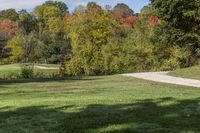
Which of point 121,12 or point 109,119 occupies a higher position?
point 121,12

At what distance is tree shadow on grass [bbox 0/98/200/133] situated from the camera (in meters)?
9.49

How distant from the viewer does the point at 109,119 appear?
35.0ft

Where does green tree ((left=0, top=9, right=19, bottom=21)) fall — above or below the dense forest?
above

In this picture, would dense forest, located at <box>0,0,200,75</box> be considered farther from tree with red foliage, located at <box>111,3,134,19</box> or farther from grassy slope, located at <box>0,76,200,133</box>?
grassy slope, located at <box>0,76,200,133</box>

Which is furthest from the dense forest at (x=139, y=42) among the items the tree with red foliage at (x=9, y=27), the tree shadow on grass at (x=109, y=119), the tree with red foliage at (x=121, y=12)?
the tree with red foliage at (x=9, y=27)

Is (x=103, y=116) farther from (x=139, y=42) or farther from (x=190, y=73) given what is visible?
(x=139, y=42)

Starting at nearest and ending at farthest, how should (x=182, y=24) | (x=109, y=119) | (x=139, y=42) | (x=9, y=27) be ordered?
1. (x=109, y=119)
2. (x=182, y=24)
3. (x=139, y=42)
4. (x=9, y=27)

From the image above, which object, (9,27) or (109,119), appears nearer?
(109,119)

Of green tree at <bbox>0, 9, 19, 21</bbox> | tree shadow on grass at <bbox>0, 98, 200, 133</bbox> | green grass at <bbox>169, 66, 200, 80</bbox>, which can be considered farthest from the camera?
green tree at <bbox>0, 9, 19, 21</bbox>

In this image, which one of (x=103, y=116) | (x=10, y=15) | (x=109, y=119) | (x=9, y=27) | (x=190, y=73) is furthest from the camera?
(x=10, y=15)

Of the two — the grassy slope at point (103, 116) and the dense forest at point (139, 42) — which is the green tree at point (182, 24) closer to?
the dense forest at point (139, 42)

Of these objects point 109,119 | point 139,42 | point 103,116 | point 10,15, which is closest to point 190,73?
point 103,116

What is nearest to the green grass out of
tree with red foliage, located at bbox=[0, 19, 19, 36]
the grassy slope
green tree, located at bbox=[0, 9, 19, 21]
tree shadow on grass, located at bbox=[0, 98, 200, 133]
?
the grassy slope

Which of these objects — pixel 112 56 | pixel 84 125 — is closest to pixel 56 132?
pixel 84 125
